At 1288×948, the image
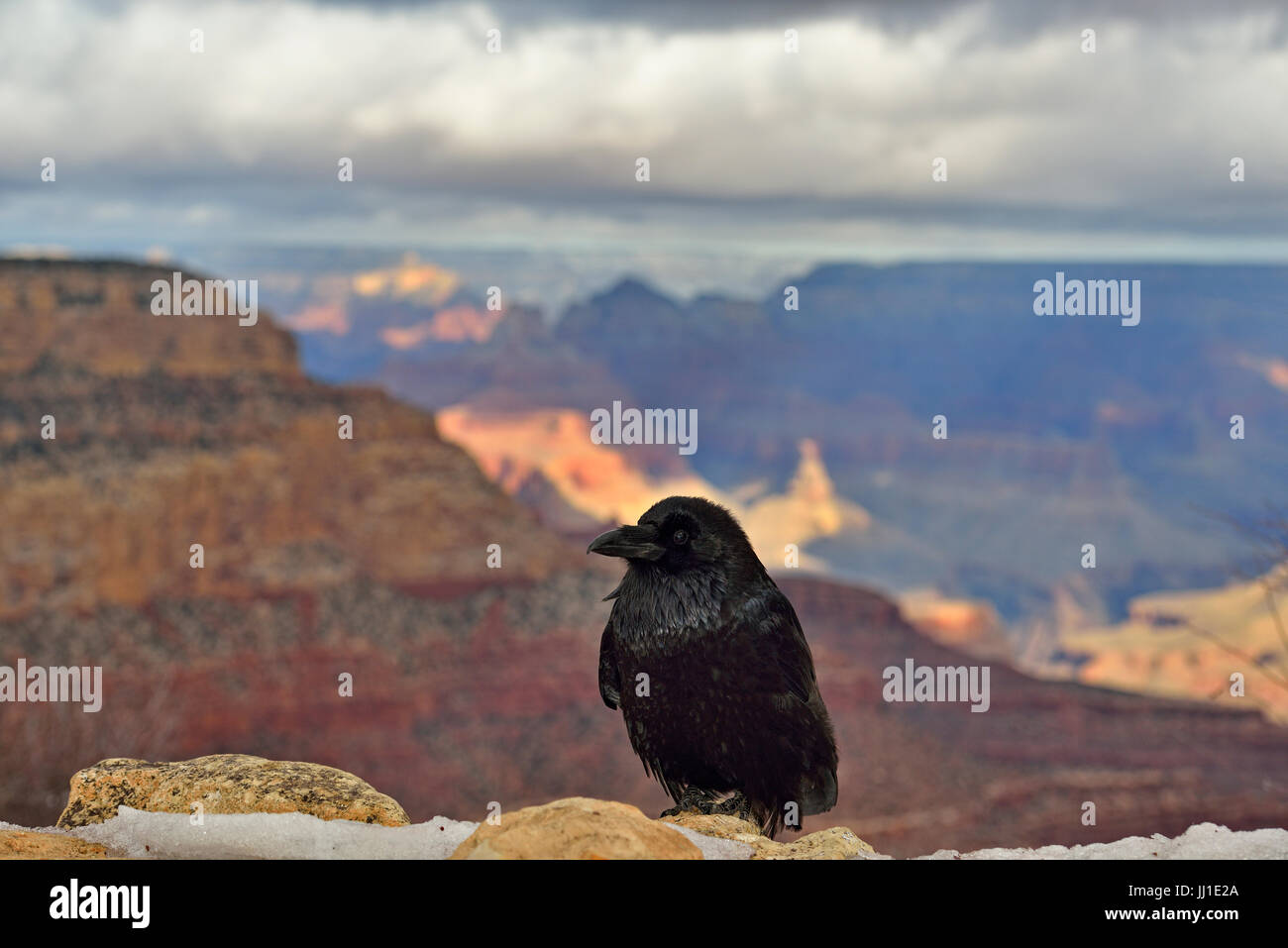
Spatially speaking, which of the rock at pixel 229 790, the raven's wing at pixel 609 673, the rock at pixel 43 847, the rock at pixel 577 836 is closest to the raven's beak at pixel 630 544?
the raven's wing at pixel 609 673

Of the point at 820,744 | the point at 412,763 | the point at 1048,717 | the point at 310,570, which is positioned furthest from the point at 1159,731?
the point at 820,744

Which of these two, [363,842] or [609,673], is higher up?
[609,673]

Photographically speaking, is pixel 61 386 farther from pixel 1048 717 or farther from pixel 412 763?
pixel 1048 717

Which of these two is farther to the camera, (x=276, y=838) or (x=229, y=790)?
(x=229, y=790)

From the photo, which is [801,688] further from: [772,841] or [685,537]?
[685,537]

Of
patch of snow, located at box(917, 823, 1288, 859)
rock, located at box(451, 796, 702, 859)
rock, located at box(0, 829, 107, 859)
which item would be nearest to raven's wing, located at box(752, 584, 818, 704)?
patch of snow, located at box(917, 823, 1288, 859)

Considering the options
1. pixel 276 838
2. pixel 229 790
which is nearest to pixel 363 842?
pixel 276 838
